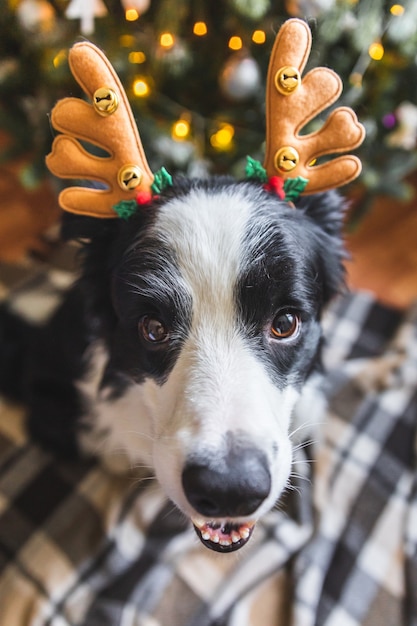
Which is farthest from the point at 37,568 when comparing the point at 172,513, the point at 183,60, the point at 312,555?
the point at 183,60

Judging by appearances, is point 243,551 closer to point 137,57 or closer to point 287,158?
point 287,158

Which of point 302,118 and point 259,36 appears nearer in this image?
point 302,118

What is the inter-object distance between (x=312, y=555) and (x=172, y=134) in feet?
4.75

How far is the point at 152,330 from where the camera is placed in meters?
1.17

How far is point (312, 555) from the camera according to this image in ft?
5.11

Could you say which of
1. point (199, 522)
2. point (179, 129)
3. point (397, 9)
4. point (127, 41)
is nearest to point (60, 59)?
point (127, 41)

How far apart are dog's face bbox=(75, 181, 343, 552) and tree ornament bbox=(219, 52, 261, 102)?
69 cm

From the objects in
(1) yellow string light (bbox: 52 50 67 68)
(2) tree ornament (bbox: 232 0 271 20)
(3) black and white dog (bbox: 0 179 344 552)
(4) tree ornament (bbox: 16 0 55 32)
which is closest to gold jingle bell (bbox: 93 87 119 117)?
(3) black and white dog (bbox: 0 179 344 552)

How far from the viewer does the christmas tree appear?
1684 mm

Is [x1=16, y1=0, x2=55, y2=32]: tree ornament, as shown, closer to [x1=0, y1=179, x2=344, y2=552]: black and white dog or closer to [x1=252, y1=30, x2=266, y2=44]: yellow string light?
[x1=252, y1=30, x2=266, y2=44]: yellow string light

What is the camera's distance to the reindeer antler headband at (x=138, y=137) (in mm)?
1019

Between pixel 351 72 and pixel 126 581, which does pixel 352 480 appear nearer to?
pixel 126 581

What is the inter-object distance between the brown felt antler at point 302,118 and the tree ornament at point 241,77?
739 millimetres

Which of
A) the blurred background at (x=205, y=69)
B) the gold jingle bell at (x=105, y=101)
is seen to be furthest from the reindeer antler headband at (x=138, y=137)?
the blurred background at (x=205, y=69)
